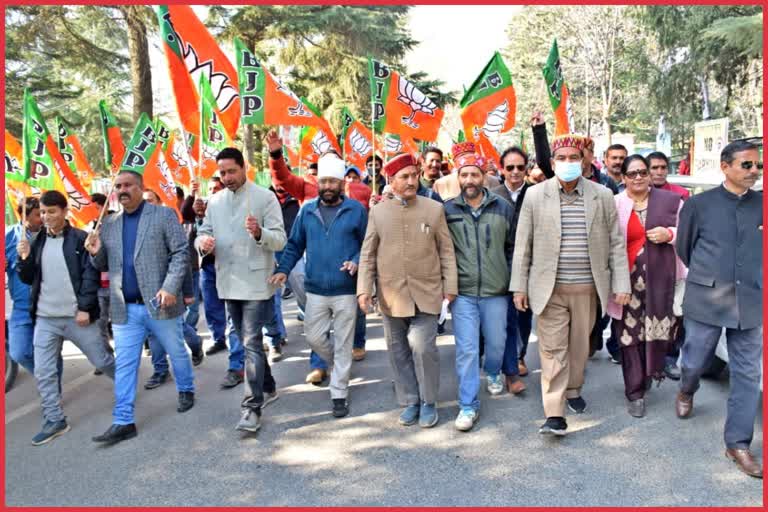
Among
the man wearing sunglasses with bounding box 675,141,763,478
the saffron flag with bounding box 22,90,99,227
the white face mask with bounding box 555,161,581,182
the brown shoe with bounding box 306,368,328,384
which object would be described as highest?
the saffron flag with bounding box 22,90,99,227

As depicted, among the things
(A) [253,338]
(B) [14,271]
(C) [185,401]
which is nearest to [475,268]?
(A) [253,338]

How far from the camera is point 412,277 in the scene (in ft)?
13.3

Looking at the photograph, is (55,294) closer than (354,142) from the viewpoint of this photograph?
Yes

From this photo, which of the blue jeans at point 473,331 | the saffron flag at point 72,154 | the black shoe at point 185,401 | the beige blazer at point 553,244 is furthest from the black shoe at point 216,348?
the beige blazer at point 553,244

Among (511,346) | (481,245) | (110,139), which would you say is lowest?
(511,346)

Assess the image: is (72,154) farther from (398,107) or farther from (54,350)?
(398,107)

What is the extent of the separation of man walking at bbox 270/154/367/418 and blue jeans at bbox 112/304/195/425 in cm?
89

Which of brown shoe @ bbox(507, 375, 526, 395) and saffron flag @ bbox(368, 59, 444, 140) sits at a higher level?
saffron flag @ bbox(368, 59, 444, 140)

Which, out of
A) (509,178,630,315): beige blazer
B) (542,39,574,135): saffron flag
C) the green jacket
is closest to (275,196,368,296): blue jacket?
the green jacket

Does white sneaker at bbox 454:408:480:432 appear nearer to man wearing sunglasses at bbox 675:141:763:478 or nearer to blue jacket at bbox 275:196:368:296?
blue jacket at bbox 275:196:368:296

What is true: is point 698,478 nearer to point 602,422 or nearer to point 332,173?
point 602,422

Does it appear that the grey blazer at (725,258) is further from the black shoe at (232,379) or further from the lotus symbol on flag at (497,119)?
the black shoe at (232,379)

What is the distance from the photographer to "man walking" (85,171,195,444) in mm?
4145

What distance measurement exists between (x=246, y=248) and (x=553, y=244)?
2244 millimetres
